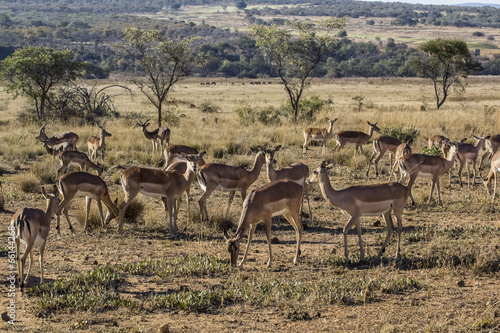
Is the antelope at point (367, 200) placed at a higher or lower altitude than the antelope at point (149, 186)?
higher

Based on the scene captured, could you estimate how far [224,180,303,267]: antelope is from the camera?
335 inches

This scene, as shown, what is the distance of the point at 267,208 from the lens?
28.8 feet

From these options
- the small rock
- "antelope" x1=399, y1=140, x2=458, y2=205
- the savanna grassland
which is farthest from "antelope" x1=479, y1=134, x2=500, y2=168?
the small rock

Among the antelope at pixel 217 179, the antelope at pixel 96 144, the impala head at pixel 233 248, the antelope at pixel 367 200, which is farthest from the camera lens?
the antelope at pixel 96 144

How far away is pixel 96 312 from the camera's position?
22.5ft

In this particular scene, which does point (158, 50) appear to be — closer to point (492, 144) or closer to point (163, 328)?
point (492, 144)

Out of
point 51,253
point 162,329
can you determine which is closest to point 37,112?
point 51,253

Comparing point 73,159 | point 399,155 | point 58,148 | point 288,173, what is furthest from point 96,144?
point 399,155

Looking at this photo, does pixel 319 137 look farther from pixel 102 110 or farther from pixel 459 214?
pixel 102 110

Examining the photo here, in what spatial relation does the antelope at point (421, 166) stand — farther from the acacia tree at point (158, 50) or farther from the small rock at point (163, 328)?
the acacia tree at point (158, 50)

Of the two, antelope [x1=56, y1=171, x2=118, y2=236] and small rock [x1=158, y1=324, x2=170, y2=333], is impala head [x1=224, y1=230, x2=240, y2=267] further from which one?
antelope [x1=56, y1=171, x2=118, y2=236]

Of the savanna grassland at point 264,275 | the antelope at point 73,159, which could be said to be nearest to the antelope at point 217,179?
the savanna grassland at point 264,275

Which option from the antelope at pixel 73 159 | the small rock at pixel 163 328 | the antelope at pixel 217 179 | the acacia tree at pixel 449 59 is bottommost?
the antelope at pixel 73 159

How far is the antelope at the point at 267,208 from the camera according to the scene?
851 centimetres
